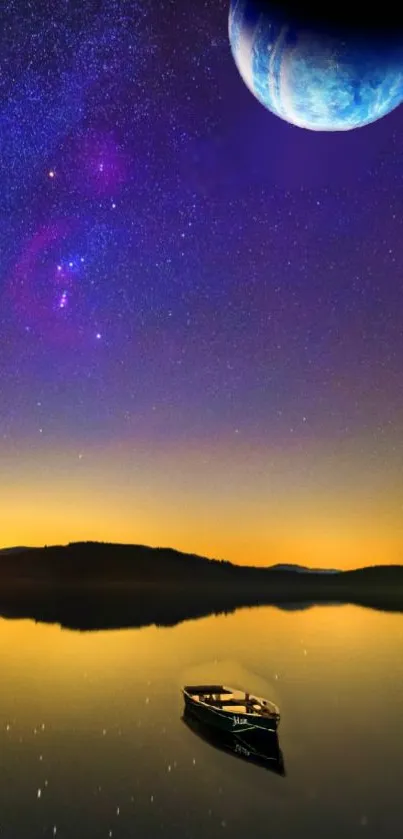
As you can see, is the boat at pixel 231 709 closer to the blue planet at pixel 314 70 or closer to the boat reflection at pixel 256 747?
the boat reflection at pixel 256 747

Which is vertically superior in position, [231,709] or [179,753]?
[231,709]

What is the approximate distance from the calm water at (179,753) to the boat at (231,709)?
110cm

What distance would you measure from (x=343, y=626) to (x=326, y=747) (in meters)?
74.4

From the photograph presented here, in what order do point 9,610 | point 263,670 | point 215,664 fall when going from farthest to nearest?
point 9,610 < point 215,664 < point 263,670

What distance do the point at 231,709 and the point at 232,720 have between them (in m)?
1.47

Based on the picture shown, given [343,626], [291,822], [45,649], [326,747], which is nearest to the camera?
[291,822]

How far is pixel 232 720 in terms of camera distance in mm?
20844

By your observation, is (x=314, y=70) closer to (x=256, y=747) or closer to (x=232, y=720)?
(x=232, y=720)

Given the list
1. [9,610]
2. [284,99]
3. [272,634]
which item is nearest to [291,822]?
[284,99]

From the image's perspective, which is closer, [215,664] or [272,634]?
[215,664]

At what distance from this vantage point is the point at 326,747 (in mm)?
23312

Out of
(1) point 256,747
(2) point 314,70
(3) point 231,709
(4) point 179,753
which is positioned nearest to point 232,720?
(1) point 256,747

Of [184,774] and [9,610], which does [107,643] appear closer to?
[184,774]

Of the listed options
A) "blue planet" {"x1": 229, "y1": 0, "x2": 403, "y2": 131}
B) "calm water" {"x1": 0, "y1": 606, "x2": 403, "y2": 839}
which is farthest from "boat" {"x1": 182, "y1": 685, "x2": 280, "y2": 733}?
"blue planet" {"x1": 229, "y1": 0, "x2": 403, "y2": 131}
